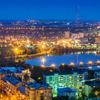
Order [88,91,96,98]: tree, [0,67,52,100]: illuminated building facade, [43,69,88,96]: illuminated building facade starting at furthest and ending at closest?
1. [43,69,88,96]: illuminated building facade
2. [88,91,96,98]: tree
3. [0,67,52,100]: illuminated building facade

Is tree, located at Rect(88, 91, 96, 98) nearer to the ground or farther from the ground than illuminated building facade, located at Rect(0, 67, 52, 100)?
nearer to the ground

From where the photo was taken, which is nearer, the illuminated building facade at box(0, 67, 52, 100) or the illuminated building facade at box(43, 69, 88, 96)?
the illuminated building facade at box(0, 67, 52, 100)

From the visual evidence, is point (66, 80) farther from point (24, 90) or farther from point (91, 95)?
point (24, 90)

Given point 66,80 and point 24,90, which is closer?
point 24,90

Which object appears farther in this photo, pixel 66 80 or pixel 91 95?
pixel 66 80

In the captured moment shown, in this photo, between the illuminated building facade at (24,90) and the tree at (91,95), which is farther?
the tree at (91,95)

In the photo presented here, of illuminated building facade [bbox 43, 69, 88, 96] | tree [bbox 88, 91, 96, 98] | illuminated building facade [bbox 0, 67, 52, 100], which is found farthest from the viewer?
illuminated building facade [bbox 43, 69, 88, 96]

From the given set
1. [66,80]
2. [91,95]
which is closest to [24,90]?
[91,95]

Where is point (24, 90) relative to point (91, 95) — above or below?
above

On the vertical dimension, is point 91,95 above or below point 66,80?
below

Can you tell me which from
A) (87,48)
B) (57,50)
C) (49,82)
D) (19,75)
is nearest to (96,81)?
(49,82)

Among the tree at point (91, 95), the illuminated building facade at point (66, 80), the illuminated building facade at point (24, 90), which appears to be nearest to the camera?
the illuminated building facade at point (24, 90)
